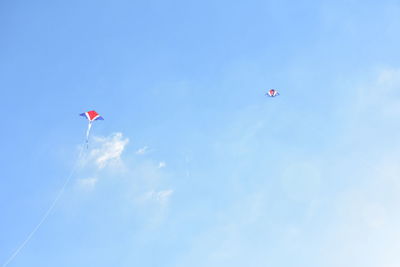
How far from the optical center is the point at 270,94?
6575 cm

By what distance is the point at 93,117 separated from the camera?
6259cm

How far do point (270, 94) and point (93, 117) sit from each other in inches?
1029

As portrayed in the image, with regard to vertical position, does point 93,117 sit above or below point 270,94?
below
